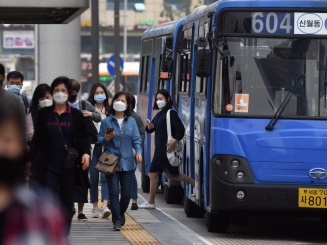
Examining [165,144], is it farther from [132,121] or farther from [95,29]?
[95,29]

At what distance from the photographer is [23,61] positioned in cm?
10981

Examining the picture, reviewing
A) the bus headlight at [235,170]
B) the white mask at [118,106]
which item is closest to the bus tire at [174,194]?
the white mask at [118,106]

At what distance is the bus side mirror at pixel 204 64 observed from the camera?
11914mm

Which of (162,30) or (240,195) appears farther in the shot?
(162,30)

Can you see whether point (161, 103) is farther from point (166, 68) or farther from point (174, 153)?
point (166, 68)

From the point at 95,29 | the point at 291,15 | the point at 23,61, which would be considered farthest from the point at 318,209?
the point at 23,61

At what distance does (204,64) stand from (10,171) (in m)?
9.19

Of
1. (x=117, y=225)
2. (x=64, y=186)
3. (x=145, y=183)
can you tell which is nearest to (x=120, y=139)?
(x=117, y=225)

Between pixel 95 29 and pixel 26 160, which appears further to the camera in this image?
pixel 95 29

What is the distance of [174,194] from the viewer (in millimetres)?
16859

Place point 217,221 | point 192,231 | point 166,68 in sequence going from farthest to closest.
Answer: point 166,68 < point 192,231 < point 217,221

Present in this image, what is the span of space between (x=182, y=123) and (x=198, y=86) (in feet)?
4.86

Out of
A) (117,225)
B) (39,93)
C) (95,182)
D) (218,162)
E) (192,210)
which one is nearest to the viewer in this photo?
(39,93)

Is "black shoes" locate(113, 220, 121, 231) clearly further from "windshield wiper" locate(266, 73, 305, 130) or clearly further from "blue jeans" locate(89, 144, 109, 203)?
"windshield wiper" locate(266, 73, 305, 130)
